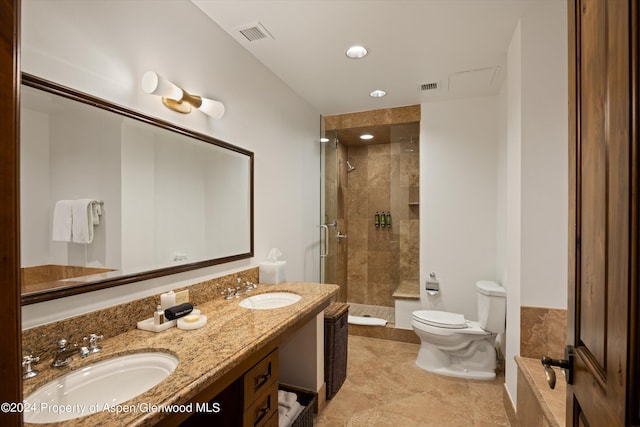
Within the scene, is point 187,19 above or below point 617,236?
above

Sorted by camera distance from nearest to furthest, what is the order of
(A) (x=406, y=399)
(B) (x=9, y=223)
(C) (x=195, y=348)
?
1. (B) (x=9, y=223)
2. (C) (x=195, y=348)
3. (A) (x=406, y=399)

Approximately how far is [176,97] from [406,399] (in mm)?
2522

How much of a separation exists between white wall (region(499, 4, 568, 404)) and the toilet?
2.67 feet

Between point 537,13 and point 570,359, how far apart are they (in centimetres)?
192

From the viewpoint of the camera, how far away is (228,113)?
205 centimetres

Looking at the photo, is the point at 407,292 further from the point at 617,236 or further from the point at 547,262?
the point at 617,236

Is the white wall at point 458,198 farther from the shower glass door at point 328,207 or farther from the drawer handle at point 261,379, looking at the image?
the drawer handle at point 261,379

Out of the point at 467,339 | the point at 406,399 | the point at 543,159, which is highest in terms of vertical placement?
the point at 543,159

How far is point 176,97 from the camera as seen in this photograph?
60.3 inches

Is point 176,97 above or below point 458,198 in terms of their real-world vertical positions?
above

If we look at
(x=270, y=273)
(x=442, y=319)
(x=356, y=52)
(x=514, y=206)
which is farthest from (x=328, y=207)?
(x=514, y=206)

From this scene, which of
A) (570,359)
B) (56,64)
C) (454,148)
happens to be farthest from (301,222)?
(570,359)

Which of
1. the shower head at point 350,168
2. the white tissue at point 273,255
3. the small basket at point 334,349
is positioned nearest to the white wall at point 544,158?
the small basket at point 334,349

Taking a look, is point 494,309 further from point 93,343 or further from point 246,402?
point 93,343
